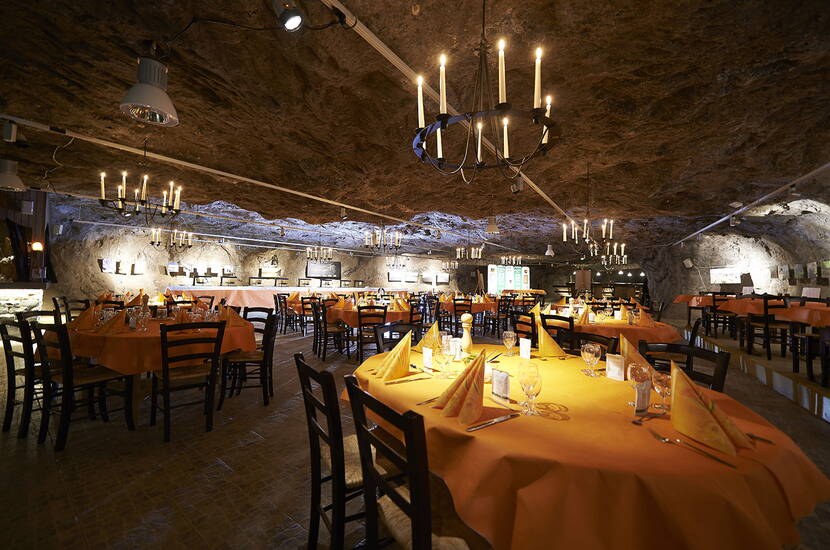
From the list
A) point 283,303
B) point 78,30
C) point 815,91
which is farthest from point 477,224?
point 78,30

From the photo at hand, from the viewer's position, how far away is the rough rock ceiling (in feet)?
8.90

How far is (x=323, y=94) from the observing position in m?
3.78

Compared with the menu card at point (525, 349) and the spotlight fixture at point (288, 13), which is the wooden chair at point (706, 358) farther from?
the spotlight fixture at point (288, 13)

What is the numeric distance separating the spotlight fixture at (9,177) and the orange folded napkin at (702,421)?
24.1 feet

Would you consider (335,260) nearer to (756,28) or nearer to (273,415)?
(273,415)

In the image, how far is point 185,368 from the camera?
3516mm

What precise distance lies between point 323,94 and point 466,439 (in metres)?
3.73

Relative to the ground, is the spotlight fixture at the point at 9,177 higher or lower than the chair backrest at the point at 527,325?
higher

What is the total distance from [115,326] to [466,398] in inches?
146

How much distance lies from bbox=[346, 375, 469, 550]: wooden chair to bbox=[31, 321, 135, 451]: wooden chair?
291 cm

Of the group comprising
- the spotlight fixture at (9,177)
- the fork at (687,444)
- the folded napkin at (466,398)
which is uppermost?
the spotlight fixture at (9,177)

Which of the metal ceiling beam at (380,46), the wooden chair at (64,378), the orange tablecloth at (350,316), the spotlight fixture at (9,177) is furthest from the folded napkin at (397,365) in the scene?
the spotlight fixture at (9,177)

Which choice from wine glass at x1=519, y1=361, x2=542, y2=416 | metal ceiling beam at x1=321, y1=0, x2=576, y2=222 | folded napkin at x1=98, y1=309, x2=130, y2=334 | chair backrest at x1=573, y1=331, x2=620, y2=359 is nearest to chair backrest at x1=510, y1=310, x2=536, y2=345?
chair backrest at x1=573, y1=331, x2=620, y2=359

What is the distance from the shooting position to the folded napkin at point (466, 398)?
145 centimetres
